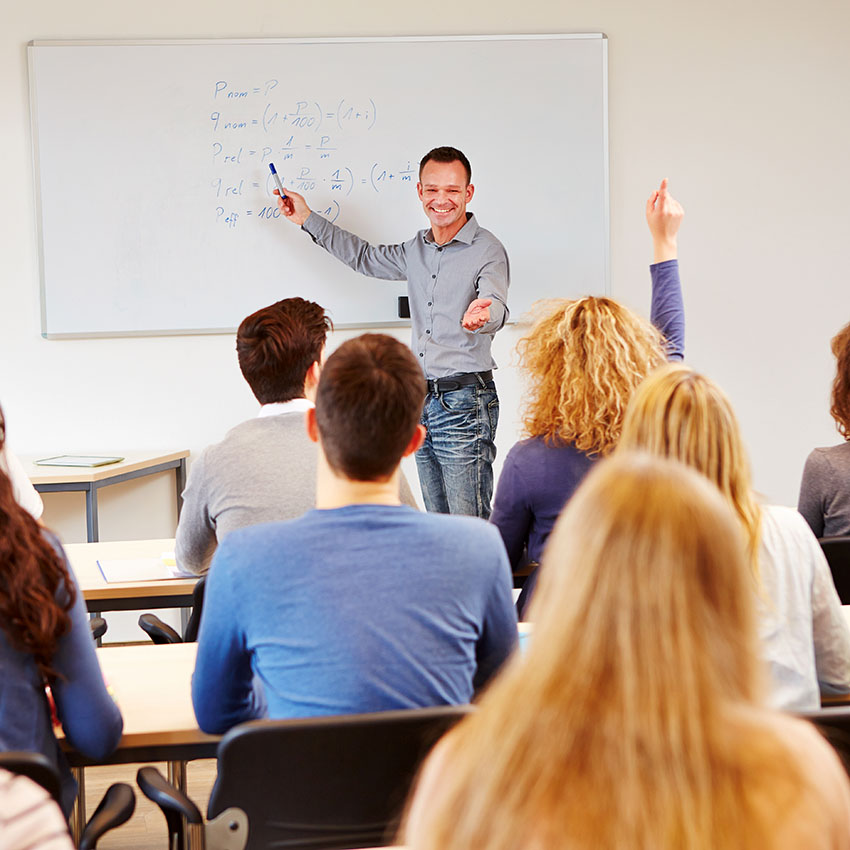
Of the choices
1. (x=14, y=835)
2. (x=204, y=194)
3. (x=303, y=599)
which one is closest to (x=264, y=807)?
(x=303, y=599)

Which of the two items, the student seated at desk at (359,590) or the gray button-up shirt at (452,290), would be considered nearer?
the student seated at desk at (359,590)

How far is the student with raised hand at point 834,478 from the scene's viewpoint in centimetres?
243

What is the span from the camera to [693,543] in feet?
2.48

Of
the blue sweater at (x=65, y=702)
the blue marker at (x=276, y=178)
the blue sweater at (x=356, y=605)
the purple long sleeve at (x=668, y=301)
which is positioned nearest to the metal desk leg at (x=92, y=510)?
the blue marker at (x=276, y=178)

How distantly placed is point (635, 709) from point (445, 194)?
133 inches

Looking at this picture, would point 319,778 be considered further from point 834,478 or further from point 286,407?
point 834,478

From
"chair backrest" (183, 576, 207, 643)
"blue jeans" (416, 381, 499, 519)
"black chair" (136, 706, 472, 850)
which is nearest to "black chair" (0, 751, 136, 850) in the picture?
"black chair" (136, 706, 472, 850)

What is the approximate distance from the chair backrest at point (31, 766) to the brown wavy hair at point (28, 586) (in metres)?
0.22

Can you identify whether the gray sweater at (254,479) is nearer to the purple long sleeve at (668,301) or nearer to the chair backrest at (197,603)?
the chair backrest at (197,603)

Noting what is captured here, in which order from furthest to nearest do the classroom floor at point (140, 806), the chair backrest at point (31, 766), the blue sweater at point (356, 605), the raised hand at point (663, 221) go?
the raised hand at point (663, 221) → the classroom floor at point (140, 806) → the blue sweater at point (356, 605) → the chair backrest at point (31, 766)

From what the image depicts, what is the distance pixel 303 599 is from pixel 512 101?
3.36 m

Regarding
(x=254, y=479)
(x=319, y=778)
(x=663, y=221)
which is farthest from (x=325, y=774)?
(x=663, y=221)

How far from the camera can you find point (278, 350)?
2.39 meters

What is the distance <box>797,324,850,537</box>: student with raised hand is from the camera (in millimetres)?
2432
